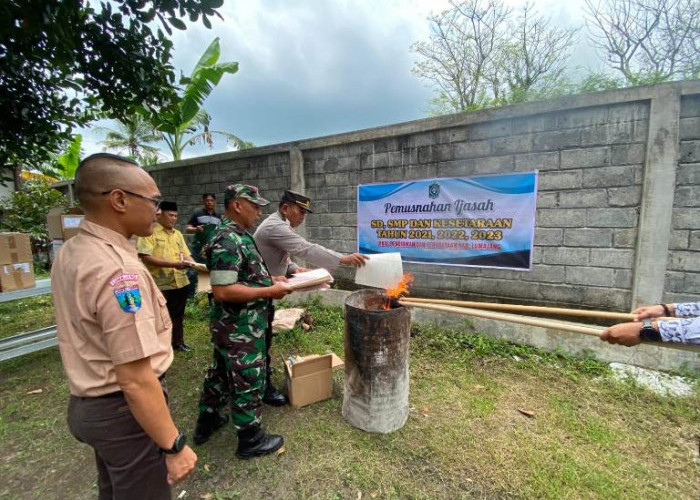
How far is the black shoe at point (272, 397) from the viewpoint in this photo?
3.04 metres

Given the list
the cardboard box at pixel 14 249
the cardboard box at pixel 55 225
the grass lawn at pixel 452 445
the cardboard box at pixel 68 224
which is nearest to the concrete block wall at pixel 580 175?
the grass lawn at pixel 452 445

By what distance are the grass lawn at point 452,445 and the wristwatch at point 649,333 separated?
107 cm

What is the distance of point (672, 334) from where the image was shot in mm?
1730

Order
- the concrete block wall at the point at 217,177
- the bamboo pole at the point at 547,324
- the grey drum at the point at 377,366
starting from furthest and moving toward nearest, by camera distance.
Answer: the concrete block wall at the point at 217,177 < the grey drum at the point at 377,366 < the bamboo pole at the point at 547,324

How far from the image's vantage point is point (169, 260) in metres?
3.80

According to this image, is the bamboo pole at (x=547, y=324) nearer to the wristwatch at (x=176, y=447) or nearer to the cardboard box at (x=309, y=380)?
the cardboard box at (x=309, y=380)

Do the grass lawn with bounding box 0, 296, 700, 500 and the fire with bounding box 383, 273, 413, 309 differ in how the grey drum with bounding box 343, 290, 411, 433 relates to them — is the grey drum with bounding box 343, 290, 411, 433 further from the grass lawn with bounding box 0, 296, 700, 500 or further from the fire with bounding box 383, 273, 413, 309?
the fire with bounding box 383, 273, 413, 309

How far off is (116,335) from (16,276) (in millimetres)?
4859

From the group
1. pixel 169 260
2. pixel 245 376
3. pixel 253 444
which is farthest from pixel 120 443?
pixel 169 260

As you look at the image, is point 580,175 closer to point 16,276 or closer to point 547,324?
point 547,324

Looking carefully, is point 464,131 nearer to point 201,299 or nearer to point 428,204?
point 428,204

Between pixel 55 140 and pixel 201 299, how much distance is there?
3219 mm

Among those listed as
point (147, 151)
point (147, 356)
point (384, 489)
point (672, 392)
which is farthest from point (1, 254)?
point (147, 151)

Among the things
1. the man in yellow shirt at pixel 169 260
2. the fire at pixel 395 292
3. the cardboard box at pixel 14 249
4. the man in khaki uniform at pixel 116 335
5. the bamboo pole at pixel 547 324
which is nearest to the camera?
the man in khaki uniform at pixel 116 335
